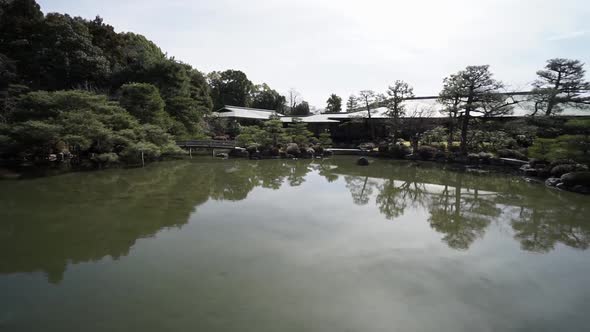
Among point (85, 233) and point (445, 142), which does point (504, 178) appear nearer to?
point (445, 142)

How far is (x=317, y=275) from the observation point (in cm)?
424

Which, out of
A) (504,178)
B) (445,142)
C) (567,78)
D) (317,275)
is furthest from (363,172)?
(567,78)

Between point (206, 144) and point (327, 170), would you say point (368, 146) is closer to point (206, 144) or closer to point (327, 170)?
point (327, 170)

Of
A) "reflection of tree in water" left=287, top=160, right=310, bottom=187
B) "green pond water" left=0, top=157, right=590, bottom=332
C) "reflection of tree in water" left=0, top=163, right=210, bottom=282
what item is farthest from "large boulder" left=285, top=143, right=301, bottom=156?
"green pond water" left=0, top=157, right=590, bottom=332

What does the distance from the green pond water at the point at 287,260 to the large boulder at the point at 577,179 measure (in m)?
1.01

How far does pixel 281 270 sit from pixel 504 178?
11.5 meters

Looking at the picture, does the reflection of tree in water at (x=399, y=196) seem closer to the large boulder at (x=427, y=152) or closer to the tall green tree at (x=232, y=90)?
the large boulder at (x=427, y=152)

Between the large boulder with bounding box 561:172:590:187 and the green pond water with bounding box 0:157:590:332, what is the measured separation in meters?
1.01

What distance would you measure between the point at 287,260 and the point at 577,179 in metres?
10.4

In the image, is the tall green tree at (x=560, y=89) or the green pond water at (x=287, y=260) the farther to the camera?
the tall green tree at (x=560, y=89)

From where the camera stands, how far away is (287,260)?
4.68m

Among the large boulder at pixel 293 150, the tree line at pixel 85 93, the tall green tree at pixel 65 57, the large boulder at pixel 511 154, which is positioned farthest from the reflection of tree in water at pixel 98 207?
the large boulder at pixel 511 154

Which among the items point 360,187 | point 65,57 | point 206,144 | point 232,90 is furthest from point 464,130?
point 232,90

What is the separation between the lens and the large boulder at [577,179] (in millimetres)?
9914
